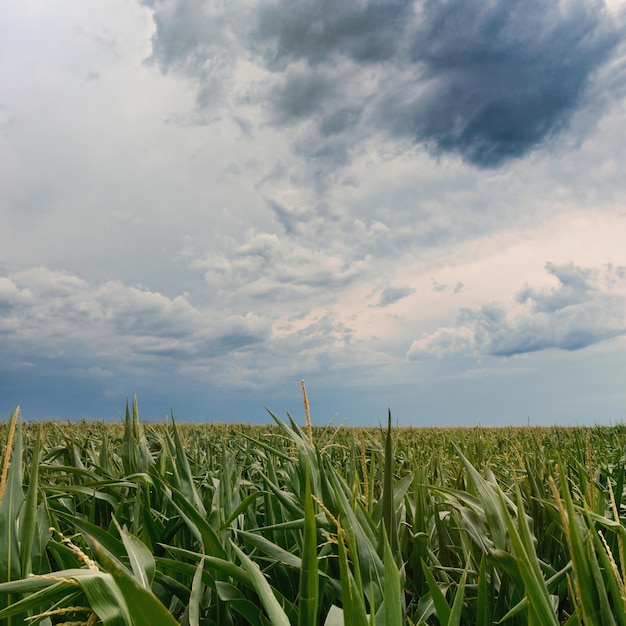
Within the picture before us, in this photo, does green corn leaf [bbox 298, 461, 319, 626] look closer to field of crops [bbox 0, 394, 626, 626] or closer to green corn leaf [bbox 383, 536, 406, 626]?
field of crops [bbox 0, 394, 626, 626]

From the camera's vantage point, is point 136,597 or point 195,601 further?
point 195,601

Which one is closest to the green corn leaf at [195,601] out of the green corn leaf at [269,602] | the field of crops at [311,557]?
the field of crops at [311,557]

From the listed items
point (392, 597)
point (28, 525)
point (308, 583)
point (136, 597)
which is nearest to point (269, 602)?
point (308, 583)

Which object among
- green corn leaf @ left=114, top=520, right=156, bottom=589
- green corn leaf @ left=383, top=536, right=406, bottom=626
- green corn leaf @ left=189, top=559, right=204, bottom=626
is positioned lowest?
green corn leaf @ left=189, top=559, right=204, bottom=626

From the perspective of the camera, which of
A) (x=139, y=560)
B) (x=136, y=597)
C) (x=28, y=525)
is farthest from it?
(x=28, y=525)

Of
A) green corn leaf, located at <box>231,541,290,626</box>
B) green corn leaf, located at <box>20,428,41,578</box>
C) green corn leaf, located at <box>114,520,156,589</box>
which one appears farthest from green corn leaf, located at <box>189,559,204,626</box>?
green corn leaf, located at <box>20,428,41,578</box>

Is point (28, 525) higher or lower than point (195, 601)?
higher

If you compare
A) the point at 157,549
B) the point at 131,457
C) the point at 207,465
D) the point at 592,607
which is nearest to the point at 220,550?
the point at 157,549

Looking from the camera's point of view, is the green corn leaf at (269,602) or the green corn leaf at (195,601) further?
the green corn leaf at (195,601)

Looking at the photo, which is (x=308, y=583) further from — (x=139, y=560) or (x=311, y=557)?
(x=139, y=560)

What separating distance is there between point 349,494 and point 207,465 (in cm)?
198

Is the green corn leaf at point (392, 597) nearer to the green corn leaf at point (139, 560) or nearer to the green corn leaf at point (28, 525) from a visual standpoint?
the green corn leaf at point (139, 560)

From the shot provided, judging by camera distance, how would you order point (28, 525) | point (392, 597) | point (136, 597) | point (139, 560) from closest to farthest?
point (136, 597), point (392, 597), point (139, 560), point (28, 525)

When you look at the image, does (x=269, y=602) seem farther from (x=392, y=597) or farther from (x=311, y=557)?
(x=392, y=597)
